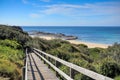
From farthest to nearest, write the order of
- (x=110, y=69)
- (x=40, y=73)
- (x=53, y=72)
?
(x=110, y=69), (x=53, y=72), (x=40, y=73)

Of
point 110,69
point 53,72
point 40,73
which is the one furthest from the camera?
point 110,69

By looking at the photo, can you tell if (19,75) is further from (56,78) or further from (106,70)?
(106,70)

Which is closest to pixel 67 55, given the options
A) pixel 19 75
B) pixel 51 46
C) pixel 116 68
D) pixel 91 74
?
pixel 116 68

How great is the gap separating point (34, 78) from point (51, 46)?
104 ft

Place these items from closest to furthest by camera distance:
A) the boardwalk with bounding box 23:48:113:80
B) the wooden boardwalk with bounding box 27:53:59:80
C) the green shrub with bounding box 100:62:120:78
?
the boardwalk with bounding box 23:48:113:80, the wooden boardwalk with bounding box 27:53:59:80, the green shrub with bounding box 100:62:120:78

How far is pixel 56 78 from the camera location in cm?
1112

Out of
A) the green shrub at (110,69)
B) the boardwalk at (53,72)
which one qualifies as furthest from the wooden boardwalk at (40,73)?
the green shrub at (110,69)

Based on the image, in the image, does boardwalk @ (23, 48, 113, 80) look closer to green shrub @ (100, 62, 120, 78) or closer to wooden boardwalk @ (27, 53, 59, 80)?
wooden boardwalk @ (27, 53, 59, 80)

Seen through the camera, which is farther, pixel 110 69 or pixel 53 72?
pixel 110 69

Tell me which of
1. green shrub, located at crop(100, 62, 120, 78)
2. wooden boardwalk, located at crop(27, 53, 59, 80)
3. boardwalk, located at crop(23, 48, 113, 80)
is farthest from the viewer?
green shrub, located at crop(100, 62, 120, 78)

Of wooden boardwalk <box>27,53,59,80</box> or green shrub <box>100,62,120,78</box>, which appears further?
green shrub <box>100,62,120,78</box>

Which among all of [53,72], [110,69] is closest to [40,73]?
[53,72]

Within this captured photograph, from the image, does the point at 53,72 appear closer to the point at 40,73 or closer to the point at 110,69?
the point at 40,73

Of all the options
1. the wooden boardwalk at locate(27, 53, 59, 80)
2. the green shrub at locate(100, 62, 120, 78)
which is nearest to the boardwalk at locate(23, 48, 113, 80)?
the wooden boardwalk at locate(27, 53, 59, 80)
